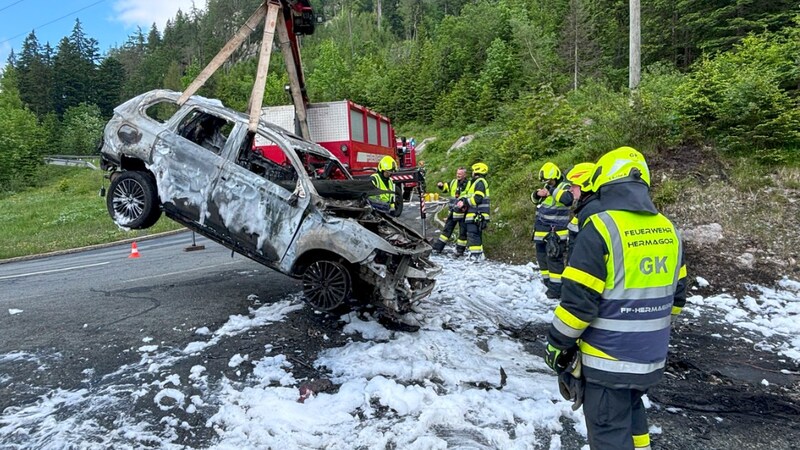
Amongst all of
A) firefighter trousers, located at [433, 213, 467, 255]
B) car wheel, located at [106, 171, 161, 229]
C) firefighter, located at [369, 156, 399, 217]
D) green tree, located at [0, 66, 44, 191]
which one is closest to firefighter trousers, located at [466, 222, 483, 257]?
firefighter trousers, located at [433, 213, 467, 255]

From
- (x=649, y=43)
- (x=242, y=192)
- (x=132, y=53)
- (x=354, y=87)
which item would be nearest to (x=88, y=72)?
(x=132, y=53)

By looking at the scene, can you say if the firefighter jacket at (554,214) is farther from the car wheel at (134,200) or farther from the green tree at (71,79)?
the green tree at (71,79)

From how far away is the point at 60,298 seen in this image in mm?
6230

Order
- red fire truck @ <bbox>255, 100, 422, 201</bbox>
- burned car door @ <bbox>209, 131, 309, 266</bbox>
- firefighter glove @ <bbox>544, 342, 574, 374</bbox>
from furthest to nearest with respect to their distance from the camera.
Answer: red fire truck @ <bbox>255, 100, 422, 201</bbox> < burned car door @ <bbox>209, 131, 309, 266</bbox> < firefighter glove @ <bbox>544, 342, 574, 374</bbox>

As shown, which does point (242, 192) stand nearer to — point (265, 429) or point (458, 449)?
point (265, 429)

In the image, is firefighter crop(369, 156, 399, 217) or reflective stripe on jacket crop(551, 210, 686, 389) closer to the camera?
reflective stripe on jacket crop(551, 210, 686, 389)

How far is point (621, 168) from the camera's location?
2.33 m

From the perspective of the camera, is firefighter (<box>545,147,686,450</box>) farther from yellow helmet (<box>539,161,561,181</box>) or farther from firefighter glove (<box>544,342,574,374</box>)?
yellow helmet (<box>539,161,561,181</box>)

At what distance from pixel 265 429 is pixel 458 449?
132 cm

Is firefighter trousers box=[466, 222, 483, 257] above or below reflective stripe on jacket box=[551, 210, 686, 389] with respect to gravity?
below

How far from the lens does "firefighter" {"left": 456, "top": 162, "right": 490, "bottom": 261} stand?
324 inches

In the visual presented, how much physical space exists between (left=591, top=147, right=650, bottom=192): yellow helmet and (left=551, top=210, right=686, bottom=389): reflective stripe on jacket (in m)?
0.20

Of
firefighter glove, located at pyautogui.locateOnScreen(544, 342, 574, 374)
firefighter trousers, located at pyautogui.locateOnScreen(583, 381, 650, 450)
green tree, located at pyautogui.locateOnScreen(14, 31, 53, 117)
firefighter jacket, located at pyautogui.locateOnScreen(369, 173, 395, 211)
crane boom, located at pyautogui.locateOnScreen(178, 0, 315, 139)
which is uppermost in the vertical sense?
green tree, located at pyautogui.locateOnScreen(14, 31, 53, 117)

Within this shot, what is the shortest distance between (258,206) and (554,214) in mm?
4256
